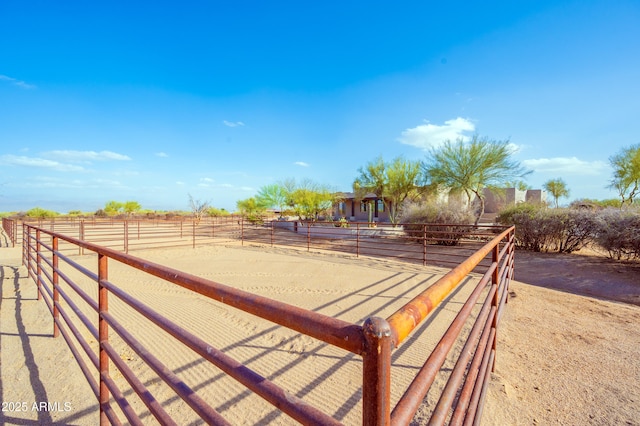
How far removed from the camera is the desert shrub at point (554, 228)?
1009cm

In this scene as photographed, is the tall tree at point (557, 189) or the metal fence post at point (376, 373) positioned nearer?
the metal fence post at point (376, 373)

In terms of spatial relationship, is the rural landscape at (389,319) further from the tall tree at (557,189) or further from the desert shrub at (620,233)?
the tall tree at (557,189)

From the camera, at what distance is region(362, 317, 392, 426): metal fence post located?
0.57 meters

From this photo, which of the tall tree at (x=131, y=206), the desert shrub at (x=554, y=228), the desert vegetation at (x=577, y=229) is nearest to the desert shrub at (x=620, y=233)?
the desert vegetation at (x=577, y=229)

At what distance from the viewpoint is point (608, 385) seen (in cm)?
256

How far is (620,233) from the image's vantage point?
A: 27.6 ft

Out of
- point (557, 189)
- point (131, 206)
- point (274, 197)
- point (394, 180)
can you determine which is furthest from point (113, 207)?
point (557, 189)

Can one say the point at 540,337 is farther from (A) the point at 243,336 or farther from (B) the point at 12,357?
(B) the point at 12,357

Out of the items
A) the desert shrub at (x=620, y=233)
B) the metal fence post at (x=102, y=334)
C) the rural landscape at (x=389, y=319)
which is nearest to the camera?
the metal fence post at (x=102, y=334)

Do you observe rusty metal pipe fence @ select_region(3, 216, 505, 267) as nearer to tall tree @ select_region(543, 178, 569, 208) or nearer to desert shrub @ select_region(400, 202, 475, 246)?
desert shrub @ select_region(400, 202, 475, 246)

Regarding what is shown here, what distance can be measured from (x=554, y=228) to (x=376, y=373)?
13.2m

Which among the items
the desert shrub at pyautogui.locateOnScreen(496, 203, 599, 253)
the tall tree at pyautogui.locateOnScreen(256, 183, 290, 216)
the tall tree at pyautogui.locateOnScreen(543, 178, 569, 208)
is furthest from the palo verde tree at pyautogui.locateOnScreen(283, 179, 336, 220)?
the tall tree at pyautogui.locateOnScreen(543, 178, 569, 208)

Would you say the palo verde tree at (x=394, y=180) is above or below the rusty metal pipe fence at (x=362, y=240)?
above

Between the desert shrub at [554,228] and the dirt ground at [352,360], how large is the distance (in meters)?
5.37
